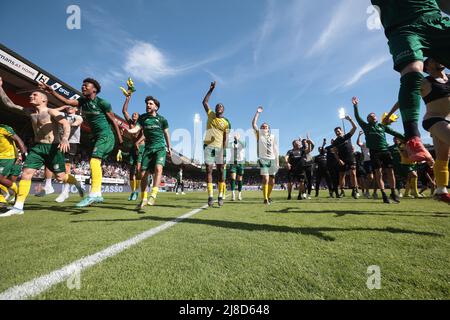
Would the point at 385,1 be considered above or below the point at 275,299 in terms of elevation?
above

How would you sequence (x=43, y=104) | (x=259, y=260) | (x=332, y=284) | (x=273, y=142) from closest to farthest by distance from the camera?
(x=332, y=284) → (x=259, y=260) → (x=43, y=104) → (x=273, y=142)

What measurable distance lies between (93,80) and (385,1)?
5065 millimetres

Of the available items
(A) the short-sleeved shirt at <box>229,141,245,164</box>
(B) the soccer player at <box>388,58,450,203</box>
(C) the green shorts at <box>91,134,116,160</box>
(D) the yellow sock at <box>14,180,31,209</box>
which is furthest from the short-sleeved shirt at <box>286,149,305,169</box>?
(D) the yellow sock at <box>14,180,31,209</box>

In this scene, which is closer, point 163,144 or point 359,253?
point 359,253

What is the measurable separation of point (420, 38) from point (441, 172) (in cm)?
171

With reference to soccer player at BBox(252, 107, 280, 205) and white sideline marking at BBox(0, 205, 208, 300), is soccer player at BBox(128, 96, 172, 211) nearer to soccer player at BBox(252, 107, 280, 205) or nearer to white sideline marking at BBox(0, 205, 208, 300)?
soccer player at BBox(252, 107, 280, 205)

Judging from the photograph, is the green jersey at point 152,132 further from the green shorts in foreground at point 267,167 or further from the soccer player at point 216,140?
the green shorts in foreground at point 267,167

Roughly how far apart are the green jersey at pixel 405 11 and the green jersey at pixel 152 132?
4594mm

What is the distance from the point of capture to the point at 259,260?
1.63 meters

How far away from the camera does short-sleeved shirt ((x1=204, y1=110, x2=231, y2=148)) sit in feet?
21.3

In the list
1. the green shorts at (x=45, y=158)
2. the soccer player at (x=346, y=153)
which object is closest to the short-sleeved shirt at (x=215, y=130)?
the green shorts at (x=45, y=158)
